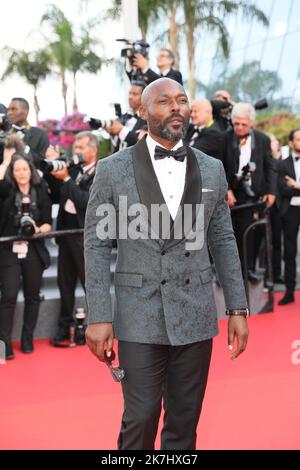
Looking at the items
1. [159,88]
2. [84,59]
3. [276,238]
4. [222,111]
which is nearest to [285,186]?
[222,111]

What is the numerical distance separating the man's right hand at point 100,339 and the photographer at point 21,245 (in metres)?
2.98

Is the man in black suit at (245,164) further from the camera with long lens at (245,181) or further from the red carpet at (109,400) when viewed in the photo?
the red carpet at (109,400)

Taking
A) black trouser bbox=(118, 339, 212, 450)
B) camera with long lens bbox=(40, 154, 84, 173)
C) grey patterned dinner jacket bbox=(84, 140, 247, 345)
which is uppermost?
camera with long lens bbox=(40, 154, 84, 173)

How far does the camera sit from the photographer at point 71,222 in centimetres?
594

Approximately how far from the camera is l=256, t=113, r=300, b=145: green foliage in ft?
75.4

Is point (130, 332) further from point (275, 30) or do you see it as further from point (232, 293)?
point (275, 30)

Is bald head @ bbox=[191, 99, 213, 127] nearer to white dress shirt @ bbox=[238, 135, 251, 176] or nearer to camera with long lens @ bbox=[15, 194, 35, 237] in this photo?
white dress shirt @ bbox=[238, 135, 251, 176]

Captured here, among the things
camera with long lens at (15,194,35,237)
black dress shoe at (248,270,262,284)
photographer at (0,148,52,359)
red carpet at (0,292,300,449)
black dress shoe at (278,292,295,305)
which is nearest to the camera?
red carpet at (0,292,300,449)

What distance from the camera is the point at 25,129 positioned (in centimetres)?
713

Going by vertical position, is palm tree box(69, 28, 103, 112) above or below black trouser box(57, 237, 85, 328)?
above

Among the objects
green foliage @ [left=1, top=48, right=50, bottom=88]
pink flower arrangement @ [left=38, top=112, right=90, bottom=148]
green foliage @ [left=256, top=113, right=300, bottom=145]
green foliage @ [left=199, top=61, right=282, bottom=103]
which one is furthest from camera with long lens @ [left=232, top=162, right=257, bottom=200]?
green foliage @ [left=1, top=48, right=50, bottom=88]

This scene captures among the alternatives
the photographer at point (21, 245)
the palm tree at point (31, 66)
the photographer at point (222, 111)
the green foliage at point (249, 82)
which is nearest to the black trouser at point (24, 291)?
the photographer at point (21, 245)

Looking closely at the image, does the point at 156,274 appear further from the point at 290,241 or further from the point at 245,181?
the point at 290,241

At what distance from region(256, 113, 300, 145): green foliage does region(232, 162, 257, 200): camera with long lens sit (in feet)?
54.2
